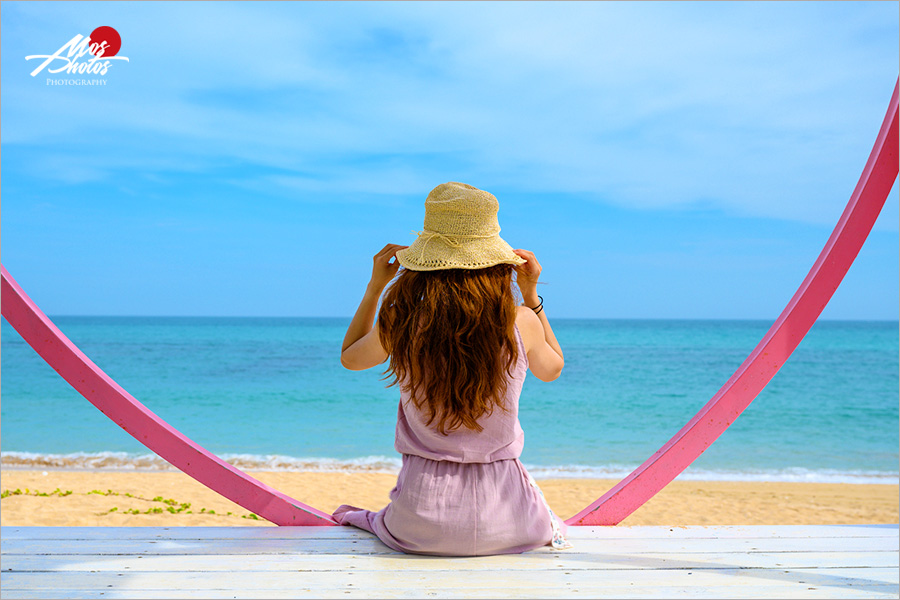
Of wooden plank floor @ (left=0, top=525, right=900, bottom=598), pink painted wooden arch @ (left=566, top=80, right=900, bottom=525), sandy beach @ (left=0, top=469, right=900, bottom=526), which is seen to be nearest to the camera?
wooden plank floor @ (left=0, top=525, right=900, bottom=598)

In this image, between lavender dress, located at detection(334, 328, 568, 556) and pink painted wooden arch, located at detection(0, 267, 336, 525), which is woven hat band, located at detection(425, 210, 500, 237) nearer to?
lavender dress, located at detection(334, 328, 568, 556)

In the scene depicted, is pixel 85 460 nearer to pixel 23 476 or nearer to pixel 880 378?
pixel 23 476

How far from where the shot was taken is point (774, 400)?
14.5 meters

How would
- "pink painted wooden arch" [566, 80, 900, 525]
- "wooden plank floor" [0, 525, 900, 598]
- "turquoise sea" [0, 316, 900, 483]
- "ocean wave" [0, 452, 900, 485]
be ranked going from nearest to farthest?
"wooden plank floor" [0, 525, 900, 598] < "pink painted wooden arch" [566, 80, 900, 525] < "ocean wave" [0, 452, 900, 485] < "turquoise sea" [0, 316, 900, 483]

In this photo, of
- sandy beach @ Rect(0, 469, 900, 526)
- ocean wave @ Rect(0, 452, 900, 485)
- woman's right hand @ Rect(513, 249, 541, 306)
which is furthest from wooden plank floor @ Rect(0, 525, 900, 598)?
ocean wave @ Rect(0, 452, 900, 485)

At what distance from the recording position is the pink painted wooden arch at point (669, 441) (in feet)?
6.64

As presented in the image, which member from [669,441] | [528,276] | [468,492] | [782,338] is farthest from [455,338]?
[782,338]

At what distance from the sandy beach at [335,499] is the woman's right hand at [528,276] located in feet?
12.7

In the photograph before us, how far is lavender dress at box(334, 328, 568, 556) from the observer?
187 centimetres

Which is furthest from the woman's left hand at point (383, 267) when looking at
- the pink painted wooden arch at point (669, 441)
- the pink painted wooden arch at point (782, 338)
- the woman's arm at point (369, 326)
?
the pink painted wooden arch at point (782, 338)

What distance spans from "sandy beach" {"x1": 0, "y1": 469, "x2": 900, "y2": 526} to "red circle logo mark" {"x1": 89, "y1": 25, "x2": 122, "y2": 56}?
312 centimetres

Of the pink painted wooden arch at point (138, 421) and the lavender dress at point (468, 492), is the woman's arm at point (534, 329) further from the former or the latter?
the pink painted wooden arch at point (138, 421)

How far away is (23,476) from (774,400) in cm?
1374

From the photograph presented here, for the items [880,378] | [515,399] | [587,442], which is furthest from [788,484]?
[880,378]
